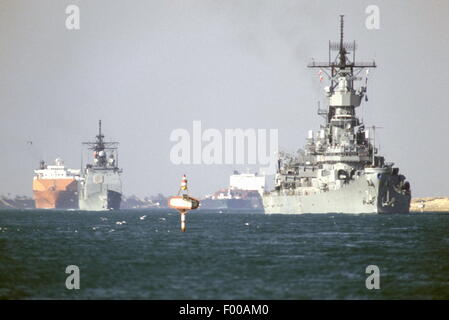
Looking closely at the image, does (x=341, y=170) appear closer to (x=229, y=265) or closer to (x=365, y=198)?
(x=365, y=198)

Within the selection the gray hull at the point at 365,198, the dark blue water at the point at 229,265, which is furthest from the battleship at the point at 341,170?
the dark blue water at the point at 229,265

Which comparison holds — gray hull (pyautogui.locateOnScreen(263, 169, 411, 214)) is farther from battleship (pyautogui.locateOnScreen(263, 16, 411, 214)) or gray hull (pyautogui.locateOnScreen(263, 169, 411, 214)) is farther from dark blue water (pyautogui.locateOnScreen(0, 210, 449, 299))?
dark blue water (pyautogui.locateOnScreen(0, 210, 449, 299))

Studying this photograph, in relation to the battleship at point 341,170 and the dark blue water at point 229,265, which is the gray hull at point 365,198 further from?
the dark blue water at point 229,265

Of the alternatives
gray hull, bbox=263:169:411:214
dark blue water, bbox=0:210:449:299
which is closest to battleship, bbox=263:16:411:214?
gray hull, bbox=263:169:411:214

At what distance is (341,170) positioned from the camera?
441ft

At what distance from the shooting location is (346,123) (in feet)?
475

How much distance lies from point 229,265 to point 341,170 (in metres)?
80.0

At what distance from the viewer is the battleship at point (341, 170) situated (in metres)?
130

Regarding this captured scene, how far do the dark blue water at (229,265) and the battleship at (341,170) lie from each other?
4105 cm

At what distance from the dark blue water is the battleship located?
41047 millimetres

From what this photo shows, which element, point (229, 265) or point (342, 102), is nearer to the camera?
point (229, 265)

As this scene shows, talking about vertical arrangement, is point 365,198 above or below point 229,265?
above

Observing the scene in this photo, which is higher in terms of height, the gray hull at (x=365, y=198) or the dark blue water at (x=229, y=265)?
the gray hull at (x=365, y=198)

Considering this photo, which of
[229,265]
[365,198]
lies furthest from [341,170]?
[229,265]
